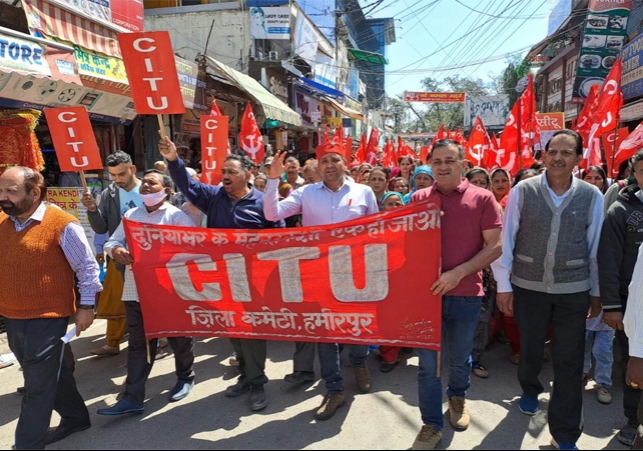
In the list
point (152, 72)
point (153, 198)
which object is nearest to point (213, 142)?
point (152, 72)

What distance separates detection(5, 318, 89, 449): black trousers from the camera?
9.05 feet

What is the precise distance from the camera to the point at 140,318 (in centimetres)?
349

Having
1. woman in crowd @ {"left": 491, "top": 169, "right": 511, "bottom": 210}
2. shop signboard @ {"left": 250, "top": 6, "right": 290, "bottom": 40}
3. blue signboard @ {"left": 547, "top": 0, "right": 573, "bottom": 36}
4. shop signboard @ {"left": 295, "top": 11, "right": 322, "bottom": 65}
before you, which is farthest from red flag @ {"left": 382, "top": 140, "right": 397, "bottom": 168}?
blue signboard @ {"left": 547, "top": 0, "right": 573, "bottom": 36}

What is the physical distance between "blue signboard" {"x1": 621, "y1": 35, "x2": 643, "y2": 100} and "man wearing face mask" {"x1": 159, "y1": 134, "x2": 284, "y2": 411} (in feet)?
45.0

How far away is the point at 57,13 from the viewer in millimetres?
7246

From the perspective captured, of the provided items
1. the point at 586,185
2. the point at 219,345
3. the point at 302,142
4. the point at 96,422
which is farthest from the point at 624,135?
the point at 302,142

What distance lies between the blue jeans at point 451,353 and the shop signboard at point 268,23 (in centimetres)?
1341

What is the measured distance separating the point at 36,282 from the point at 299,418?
6.35 ft

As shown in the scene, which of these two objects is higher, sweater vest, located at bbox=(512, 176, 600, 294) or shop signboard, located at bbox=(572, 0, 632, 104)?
shop signboard, located at bbox=(572, 0, 632, 104)

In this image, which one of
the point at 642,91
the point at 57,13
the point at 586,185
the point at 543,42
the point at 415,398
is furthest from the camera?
the point at 543,42

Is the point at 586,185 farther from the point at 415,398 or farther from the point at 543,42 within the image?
the point at 543,42

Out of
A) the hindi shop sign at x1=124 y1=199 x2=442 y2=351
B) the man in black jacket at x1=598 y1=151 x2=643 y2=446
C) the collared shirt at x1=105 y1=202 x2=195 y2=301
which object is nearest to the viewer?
A: the man in black jacket at x1=598 y1=151 x2=643 y2=446

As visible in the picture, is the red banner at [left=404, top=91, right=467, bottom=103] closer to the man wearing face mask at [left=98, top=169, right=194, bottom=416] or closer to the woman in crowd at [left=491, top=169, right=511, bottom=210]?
the woman in crowd at [left=491, top=169, right=511, bottom=210]

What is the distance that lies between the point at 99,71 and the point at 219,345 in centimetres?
560
